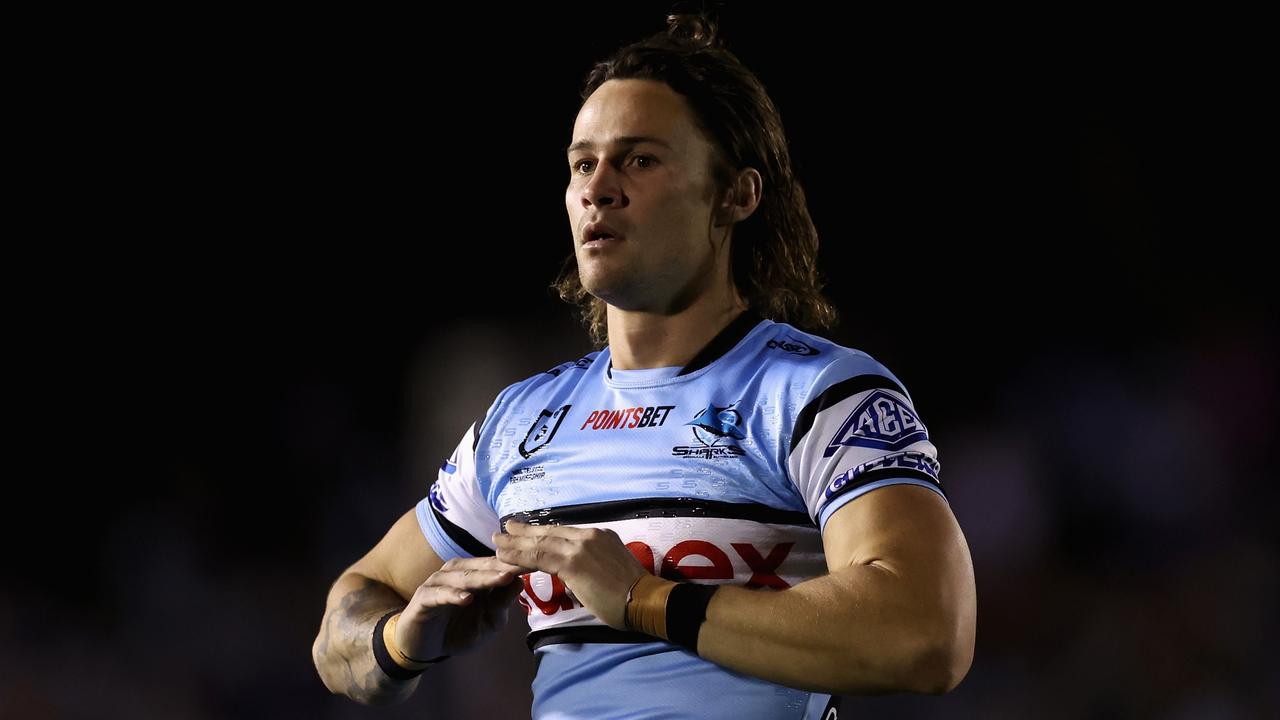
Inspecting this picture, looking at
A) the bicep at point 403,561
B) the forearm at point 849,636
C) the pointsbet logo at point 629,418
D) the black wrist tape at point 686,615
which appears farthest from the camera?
the bicep at point 403,561

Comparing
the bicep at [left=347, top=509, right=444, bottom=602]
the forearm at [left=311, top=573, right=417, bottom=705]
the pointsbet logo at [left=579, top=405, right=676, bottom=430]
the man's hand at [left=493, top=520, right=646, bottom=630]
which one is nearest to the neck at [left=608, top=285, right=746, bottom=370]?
the pointsbet logo at [left=579, top=405, right=676, bottom=430]

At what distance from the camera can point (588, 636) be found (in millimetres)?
1921

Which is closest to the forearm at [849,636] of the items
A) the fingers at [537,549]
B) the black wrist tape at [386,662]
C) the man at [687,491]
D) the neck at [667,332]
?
the man at [687,491]

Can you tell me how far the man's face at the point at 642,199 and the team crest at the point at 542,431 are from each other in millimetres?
232

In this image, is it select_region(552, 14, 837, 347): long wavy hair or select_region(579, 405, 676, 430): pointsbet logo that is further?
select_region(552, 14, 837, 347): long wavy hair

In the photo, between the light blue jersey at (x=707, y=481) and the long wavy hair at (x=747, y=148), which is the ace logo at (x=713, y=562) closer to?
the light blue jersey at (x=707, y=481)

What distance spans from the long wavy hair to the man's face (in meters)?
0.05

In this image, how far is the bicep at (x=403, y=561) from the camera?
2355mm

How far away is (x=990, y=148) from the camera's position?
17.6 ft

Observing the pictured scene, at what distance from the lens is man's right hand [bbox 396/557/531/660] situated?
1.85 metres

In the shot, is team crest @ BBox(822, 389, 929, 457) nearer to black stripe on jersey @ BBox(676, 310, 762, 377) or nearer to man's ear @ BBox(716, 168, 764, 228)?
black stripe on jersey @ BBox(676, 310, 762, 377)

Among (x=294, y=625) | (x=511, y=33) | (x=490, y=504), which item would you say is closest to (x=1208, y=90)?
(x=511, y=33)

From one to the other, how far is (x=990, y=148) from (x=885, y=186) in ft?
1.61

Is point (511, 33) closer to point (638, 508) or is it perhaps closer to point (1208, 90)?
point (1208, 90)
